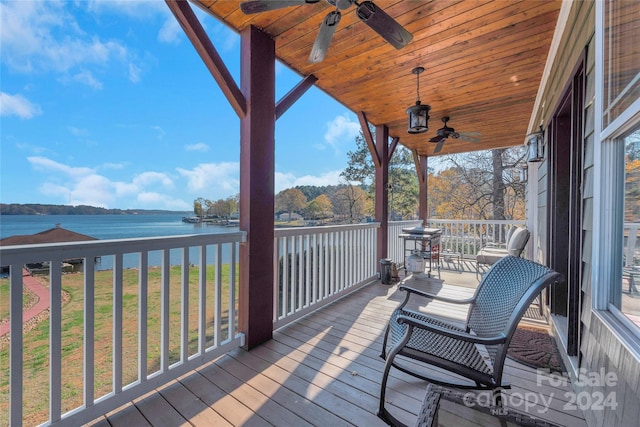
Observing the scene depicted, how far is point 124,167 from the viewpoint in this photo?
24.0 feet

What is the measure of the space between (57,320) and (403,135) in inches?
218

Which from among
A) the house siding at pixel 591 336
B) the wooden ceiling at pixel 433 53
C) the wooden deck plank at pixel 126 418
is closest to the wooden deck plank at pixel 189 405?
the wooden deck plank at pixel 126 418

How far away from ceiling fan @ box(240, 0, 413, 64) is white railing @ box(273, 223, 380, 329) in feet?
5.58

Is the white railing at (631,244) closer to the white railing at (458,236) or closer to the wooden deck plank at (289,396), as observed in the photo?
the wooden deck plank at (289,396)

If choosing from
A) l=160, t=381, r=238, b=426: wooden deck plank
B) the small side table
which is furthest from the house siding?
the small side table

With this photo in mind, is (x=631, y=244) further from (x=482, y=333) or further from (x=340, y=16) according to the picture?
(x=340, y=16)

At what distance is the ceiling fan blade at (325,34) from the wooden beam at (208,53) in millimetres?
692

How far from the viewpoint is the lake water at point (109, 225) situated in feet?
5.62

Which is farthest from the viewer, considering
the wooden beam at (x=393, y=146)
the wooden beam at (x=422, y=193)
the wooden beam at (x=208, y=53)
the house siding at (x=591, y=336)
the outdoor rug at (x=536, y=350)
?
the wooden beam at (x=422, y=193)

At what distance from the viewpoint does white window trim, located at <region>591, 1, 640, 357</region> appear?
1173mm

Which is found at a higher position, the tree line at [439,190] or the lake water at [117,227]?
the tree line at [439,190]

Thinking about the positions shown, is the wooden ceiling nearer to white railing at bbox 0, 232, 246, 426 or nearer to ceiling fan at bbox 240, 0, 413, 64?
ceiling fan at bbox 240, 0, 413, 64

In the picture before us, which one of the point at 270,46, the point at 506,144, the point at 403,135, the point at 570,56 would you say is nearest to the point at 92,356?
the point at 270,46

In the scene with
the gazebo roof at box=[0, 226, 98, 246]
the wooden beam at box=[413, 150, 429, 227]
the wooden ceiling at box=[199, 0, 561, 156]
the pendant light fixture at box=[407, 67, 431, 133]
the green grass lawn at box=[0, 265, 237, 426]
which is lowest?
the green grass lawn at box=[0, 265, 237, 426]
